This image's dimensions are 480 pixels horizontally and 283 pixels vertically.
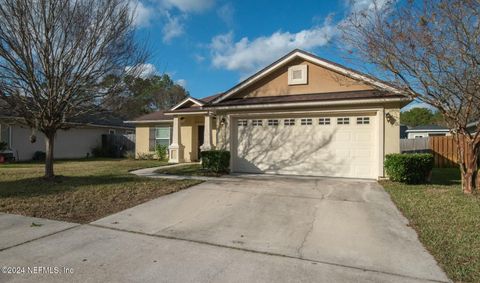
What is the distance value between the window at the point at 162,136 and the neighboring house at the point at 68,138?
9.06ft

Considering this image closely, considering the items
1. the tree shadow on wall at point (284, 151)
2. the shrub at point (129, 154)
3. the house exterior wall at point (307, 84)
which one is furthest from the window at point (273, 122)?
the shrub at point (129, 154)

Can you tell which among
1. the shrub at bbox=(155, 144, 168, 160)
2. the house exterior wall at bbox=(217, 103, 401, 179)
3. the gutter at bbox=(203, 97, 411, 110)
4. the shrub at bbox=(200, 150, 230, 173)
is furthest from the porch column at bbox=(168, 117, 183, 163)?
the house exterior wall at bbox=(217, 103, 401, 179)

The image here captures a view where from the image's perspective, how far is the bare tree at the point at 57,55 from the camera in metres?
8.34

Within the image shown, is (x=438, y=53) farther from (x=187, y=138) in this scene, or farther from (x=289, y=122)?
(x=187, y=138)

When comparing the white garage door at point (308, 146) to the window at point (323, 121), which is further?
the window at point (323, 121)

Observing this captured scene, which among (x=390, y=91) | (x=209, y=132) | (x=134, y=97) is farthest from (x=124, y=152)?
(x=390, y=91)

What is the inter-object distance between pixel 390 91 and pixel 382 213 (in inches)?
197

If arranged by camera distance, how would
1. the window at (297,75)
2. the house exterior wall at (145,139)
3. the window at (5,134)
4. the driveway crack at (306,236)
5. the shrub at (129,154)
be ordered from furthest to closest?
the shrub at (129,154) → the house exterior wall at (145,139) → the window at (5,134) → the window at (297,75) → the driveway crack at (306,236)

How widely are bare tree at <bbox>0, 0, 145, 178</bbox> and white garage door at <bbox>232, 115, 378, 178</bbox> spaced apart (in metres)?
5.52

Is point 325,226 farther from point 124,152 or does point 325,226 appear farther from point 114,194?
point 124,152

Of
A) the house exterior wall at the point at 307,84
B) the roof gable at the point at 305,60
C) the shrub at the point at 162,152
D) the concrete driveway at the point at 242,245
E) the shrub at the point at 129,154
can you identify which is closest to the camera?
the concrete driveway at the point at 242,245

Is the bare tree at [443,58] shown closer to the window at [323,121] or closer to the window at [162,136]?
the window at [323,121]

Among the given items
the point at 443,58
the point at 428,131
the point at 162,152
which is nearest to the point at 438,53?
the point at 443,58

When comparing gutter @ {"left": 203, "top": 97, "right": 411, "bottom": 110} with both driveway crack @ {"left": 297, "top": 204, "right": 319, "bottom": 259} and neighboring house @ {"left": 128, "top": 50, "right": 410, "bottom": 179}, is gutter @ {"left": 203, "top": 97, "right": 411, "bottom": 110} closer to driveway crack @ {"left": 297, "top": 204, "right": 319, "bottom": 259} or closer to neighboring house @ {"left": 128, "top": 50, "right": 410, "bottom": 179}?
neighboring house @ {"left": 128, "top": 50, "right": 410, "bottom": 179}
